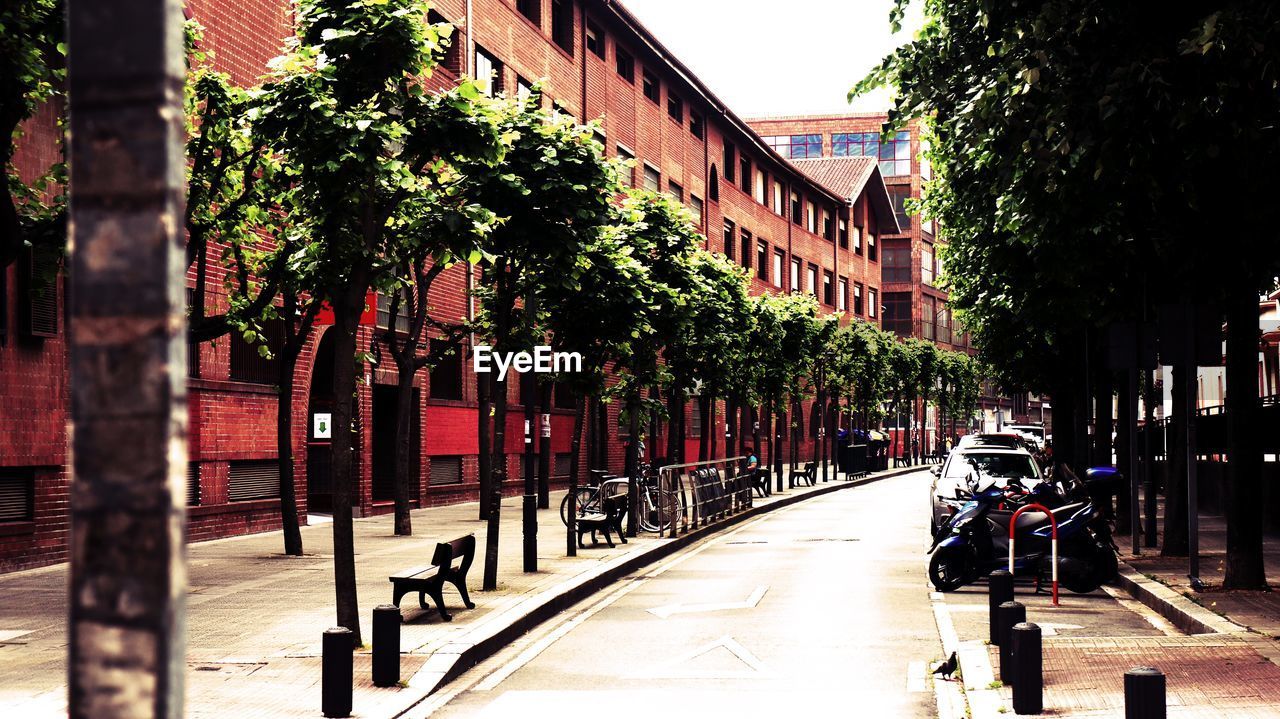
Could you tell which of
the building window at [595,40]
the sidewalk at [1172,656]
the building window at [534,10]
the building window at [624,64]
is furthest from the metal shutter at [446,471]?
the sidewalk at [1172,656]

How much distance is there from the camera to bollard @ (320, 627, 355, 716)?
859 centimetres

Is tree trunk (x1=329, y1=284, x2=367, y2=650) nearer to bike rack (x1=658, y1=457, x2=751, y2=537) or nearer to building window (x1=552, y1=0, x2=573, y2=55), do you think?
bike rack (x1=658, y1=457, x2=751, y2=537)

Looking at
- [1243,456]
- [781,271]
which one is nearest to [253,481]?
[1243,456]

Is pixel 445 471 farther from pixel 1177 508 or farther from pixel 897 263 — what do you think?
pixel 897 263

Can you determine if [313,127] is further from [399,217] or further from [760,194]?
[760,194]

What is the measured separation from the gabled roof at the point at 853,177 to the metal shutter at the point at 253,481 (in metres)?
61.5

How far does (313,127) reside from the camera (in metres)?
11.4

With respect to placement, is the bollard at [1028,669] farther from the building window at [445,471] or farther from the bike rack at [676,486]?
the building window at [445,471]

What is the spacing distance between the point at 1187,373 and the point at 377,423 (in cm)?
2096

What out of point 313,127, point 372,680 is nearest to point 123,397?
point 372,680

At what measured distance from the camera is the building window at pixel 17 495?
18094mm

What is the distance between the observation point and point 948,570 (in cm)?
1644

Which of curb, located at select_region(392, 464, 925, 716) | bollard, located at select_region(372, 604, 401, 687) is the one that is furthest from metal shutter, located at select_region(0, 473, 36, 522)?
bollard, located at select_region(372, 604, 401, 687)

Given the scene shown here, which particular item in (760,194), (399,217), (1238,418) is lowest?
(1238,418)
